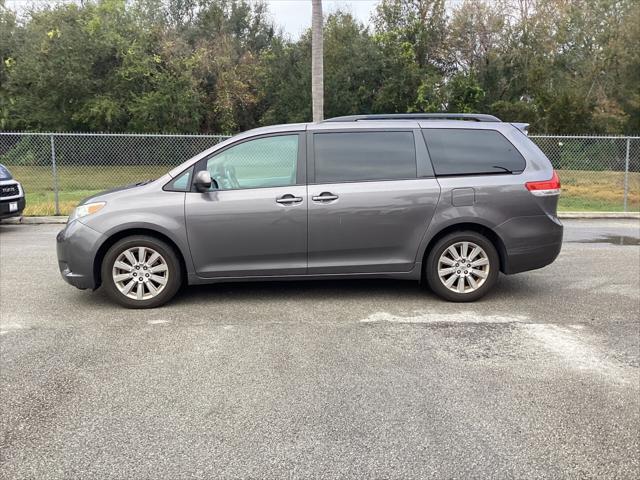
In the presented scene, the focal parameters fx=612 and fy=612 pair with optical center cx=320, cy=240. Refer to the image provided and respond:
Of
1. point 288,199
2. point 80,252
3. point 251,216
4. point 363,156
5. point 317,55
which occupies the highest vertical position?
point 317,55

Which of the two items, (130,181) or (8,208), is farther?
(130,181)

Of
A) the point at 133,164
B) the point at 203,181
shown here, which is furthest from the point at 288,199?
the point at 133,164

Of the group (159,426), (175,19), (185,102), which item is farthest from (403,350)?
(175,19)

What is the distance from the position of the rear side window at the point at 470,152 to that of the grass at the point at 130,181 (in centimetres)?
970

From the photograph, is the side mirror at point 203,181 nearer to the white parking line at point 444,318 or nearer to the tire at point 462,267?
the white parking line at point 444,318

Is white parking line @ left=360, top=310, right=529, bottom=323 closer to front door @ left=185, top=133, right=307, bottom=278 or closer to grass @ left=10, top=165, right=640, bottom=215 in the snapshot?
front door @ left=185, top=133, right=307, bottom=278

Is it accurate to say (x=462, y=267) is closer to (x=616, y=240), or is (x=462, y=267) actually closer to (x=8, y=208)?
(x=616, y=240)

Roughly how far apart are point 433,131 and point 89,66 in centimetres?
2525

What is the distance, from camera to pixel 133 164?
15422 millimetres

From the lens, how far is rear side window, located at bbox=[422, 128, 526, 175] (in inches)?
240

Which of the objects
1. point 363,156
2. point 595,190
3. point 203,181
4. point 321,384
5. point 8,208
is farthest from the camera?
point 595,190

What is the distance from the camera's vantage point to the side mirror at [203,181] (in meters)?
5.71

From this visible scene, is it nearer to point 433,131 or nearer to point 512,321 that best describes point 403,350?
point 512,321

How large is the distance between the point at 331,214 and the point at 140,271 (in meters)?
Result: 1.90
